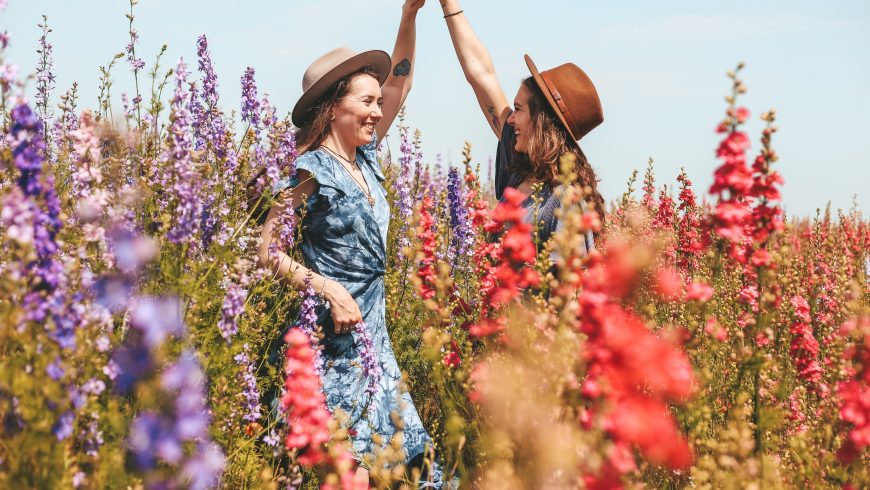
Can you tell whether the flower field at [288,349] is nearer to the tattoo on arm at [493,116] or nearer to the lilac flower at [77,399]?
the lilac flower at [77,399]

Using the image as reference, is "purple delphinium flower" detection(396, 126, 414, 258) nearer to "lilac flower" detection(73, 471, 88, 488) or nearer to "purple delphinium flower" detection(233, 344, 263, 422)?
"purple delphinium flower" detection(233, 344, 263, 422)

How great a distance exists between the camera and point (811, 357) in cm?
362

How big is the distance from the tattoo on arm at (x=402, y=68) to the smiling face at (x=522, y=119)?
0.83 metres

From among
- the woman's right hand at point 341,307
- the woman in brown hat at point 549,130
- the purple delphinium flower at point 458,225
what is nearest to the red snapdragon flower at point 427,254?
the woman's right hand at point 341,307

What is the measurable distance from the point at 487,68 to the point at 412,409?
197 centimetres

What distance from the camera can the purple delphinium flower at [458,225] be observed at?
4656mm

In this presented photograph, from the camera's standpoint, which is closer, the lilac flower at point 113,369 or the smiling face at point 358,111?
the lilac flower at point 113,369

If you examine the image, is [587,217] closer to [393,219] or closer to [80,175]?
[80,175]

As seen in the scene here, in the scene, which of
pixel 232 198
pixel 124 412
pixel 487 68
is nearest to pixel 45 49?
pixel 232 198

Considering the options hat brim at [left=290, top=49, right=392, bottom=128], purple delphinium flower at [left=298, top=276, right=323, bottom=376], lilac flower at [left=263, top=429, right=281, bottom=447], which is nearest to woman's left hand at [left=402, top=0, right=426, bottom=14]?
hat brim at [left=290, top=49, right=392, bottom=128]

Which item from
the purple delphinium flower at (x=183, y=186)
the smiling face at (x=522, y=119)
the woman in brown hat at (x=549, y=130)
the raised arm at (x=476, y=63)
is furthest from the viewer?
the raised arm at (x=476, y=63)

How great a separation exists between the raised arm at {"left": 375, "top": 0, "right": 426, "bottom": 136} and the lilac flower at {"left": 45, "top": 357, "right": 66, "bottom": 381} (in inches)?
106

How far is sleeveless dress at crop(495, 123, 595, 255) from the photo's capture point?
319 cm

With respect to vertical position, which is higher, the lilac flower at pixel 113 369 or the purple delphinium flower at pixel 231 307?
the purple delphinium flower at pixel 231 307
